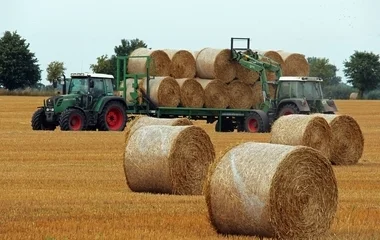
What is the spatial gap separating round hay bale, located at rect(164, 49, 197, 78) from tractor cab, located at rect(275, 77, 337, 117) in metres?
3.04

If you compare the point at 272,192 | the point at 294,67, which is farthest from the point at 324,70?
the point at 272,192

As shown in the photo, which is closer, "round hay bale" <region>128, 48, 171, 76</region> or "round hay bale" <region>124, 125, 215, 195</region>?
"round hay bale" <region>124, 125, 215, 195</region>

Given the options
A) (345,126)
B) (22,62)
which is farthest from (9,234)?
(22,62)

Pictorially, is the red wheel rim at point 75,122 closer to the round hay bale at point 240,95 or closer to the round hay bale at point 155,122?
the round hay bale at point 240,95

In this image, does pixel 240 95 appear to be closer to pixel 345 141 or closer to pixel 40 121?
pixel 40 121

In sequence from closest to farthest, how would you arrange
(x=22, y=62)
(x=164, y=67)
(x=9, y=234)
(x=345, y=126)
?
(x=9, y=234) < (x=345, y=126) < (x=164, y=67) < (x=22, y=62)

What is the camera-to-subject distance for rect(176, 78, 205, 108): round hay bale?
3809 centimetres

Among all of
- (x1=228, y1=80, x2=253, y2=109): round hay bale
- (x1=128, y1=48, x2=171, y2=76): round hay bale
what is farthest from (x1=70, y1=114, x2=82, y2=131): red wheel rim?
(x1=228, y1=80, x2=253, y2=109): round hay bale

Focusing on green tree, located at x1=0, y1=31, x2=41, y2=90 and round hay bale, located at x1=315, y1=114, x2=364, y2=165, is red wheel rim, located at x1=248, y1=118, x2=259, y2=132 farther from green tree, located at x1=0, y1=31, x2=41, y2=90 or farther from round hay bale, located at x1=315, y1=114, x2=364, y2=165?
green tree, located at x1=0, y1=31, x2=41, y2=90

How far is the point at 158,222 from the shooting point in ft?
44.1

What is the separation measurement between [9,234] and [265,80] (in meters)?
27.5

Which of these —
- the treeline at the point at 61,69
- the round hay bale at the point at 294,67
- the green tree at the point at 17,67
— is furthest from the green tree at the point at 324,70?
the round hay bale at the point at 294,67

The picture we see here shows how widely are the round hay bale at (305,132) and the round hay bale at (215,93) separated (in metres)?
14.8

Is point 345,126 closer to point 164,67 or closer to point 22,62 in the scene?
point 164,67
